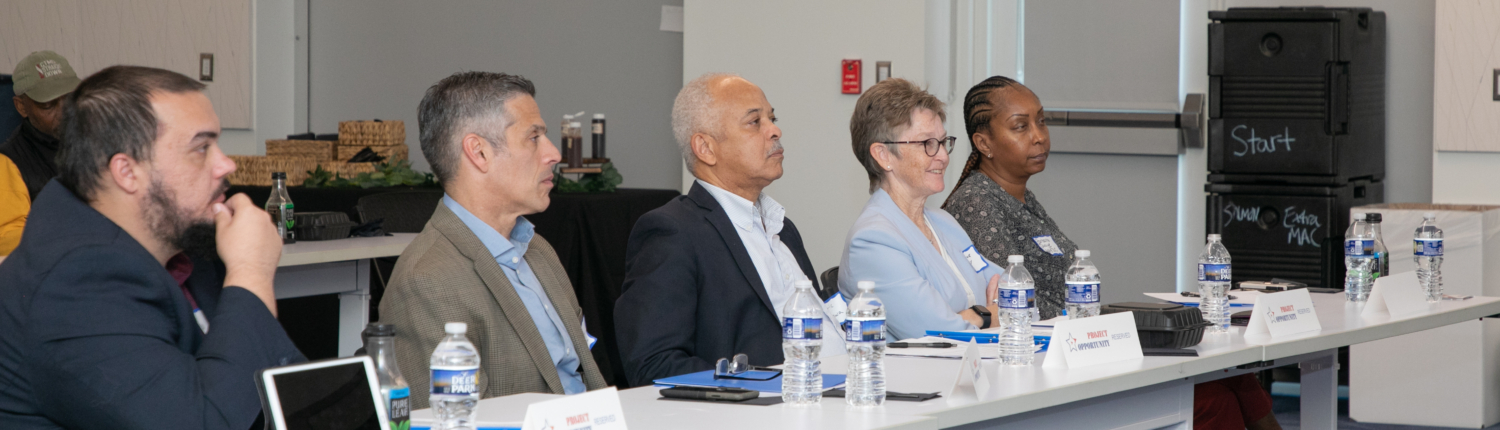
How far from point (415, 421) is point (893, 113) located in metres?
1.69

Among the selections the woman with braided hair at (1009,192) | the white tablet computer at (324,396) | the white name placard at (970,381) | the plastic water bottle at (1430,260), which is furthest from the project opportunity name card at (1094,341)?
the plastic water bottle at (1430,260)

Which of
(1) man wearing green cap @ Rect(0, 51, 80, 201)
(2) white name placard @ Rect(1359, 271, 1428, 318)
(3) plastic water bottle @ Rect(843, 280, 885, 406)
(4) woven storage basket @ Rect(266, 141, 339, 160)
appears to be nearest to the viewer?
(3) plastic water bottle @ Rect(843, 280, 885, 406)

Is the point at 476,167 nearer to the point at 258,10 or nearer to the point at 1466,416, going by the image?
the point at 1466,416

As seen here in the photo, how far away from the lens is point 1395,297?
3.18 metres

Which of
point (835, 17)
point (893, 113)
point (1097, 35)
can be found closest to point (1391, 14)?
point (1097, 35)

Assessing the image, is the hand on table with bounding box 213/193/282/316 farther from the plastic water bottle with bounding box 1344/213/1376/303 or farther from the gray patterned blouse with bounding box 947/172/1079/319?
the plastic water bottle with bounding box 1344/213/1376/303

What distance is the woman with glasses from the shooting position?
2930 mm

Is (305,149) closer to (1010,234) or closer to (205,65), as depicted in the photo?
(205,65)

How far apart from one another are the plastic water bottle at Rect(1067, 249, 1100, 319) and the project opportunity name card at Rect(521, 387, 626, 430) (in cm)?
125

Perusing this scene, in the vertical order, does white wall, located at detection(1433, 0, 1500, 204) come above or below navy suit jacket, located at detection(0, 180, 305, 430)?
above

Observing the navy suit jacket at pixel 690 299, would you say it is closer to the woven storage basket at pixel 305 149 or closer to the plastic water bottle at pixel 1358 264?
the plastic water bottle at pixel 1358 264

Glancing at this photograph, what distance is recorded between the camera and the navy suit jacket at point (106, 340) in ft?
5.29

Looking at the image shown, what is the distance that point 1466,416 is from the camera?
15.4 ft

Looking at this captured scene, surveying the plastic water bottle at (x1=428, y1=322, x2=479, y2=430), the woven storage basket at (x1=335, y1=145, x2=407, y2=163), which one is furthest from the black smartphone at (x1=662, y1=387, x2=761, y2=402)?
the woven storage basket at (x1=335, y1=145, x2=407, y2=163)
